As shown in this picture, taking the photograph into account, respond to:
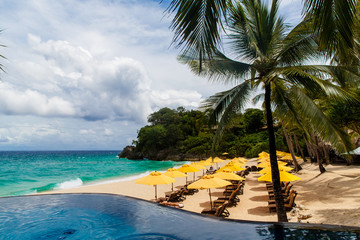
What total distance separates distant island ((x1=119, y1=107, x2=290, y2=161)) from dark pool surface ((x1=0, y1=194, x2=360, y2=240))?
3555cm

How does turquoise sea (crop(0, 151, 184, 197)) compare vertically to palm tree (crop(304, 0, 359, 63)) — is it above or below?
below

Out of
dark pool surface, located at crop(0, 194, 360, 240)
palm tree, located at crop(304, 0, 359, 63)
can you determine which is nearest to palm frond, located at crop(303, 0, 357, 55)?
palm tree, located at crop(304, 0, 359, 63)

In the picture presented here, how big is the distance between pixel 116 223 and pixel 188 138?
166 ft

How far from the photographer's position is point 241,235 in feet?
15.3

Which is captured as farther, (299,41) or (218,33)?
(299,41)

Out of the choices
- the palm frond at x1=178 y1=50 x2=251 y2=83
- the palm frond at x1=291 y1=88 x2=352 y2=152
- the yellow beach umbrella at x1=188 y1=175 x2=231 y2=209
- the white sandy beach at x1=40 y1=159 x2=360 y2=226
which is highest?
the palm frond at x1=178 y1=50 x2=251 y2=83

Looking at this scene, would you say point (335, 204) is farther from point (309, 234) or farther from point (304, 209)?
point (309, 234)

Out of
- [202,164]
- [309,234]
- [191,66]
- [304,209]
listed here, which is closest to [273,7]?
[191,66]

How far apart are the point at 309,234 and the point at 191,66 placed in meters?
6.00

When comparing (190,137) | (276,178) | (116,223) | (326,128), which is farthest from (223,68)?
(190,137)

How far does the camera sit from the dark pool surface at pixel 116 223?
177 inches

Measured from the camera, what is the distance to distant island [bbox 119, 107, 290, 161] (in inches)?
1842

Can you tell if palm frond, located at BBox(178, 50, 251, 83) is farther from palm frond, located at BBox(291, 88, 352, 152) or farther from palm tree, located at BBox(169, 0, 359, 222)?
palm frond, located at BBox(291, 88, 352, 152)

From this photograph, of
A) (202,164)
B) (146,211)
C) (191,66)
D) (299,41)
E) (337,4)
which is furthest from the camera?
(202,164)
